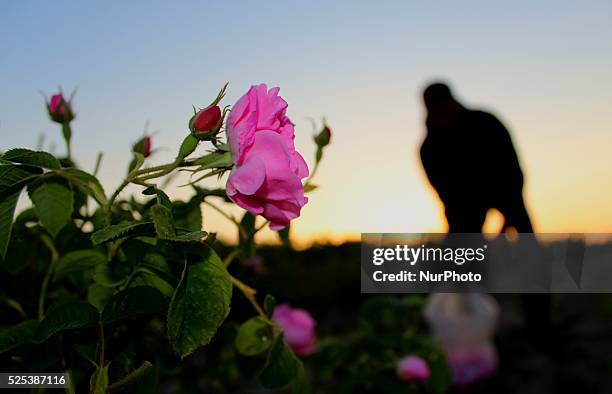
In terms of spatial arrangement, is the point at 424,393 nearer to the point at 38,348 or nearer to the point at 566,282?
the point at 566,282

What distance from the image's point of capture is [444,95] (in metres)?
1.45

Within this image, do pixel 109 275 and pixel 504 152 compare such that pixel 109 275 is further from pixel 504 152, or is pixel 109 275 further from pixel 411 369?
pixel 411 369

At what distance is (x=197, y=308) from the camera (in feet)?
1.90

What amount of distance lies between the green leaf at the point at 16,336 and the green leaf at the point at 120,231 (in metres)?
0.20

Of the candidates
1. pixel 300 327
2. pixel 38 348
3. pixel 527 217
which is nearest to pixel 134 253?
pixel 38 348

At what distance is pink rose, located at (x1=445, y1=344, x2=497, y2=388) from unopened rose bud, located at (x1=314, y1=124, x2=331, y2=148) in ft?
11.8

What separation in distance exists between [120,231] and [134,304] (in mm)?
126

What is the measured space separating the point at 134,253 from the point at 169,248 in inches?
1.7

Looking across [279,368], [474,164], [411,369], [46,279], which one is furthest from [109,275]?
[411,369]

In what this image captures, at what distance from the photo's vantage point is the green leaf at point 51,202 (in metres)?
0.76

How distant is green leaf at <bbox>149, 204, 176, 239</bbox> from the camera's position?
0.54 m

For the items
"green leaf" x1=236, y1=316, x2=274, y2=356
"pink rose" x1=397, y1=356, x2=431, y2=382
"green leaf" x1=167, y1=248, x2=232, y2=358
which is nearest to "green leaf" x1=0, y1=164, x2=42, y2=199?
"green leaf" x1=167, y1=248, x2=232, y2=358

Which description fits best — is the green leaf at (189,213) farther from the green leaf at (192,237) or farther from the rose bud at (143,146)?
the green leaf at (192,237)

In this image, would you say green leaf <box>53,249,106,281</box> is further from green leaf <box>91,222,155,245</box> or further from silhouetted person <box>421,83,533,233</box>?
silhouetted person <box>421,83,533,233</box>
